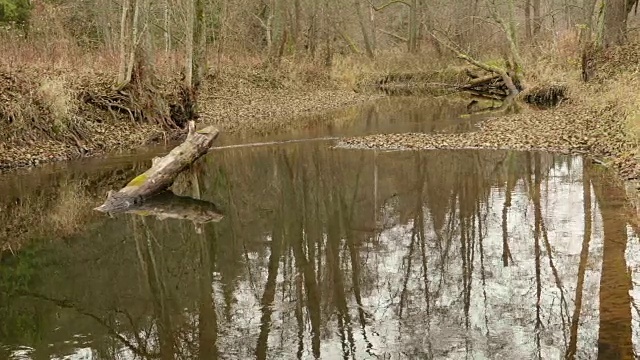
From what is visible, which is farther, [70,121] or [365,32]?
→ [365,32]

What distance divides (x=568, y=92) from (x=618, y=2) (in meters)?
3.23

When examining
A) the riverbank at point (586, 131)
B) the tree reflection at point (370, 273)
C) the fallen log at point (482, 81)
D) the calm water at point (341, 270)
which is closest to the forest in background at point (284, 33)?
the fallen log at point (482, 81)

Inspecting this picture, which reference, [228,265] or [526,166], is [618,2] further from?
[228,265]

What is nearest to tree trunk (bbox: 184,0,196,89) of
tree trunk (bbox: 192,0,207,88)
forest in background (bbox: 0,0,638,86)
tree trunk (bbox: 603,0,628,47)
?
forest in background (bbox: 0,0,638,86)

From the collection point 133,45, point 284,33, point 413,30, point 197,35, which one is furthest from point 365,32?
point 133,45

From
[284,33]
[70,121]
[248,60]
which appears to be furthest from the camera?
[284,33]

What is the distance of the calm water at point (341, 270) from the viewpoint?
559cm

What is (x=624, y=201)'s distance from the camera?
30.9 ft

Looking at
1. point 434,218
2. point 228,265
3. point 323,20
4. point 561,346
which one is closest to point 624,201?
point 434,218

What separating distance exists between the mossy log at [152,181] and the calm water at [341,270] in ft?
1.73

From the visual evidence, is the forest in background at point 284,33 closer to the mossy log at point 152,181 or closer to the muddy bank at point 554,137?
the muddy bank at point 554,137

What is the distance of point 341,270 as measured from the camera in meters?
7.33

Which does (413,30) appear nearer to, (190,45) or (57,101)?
(190,45)

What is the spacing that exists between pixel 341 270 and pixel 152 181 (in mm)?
5304
